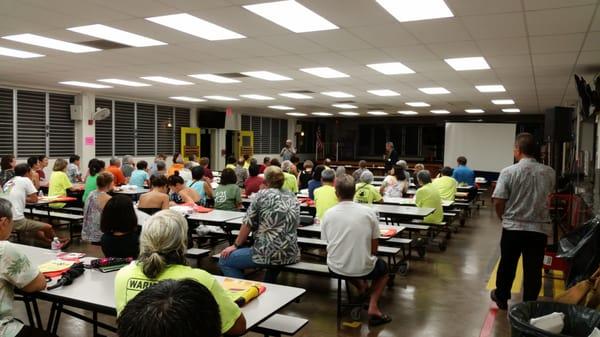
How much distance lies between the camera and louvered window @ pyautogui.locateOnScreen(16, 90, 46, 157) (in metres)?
9.97

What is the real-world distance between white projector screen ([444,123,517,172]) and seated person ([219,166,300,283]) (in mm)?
12723

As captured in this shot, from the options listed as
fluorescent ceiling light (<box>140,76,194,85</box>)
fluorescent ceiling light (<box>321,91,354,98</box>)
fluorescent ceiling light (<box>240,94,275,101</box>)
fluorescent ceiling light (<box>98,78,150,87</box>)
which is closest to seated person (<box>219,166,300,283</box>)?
fluorescent ceiling light (<box>140,76,194,85</box>)

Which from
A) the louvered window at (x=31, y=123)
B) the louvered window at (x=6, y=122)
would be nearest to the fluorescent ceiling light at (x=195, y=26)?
the louvered window at (x=6, y=122)

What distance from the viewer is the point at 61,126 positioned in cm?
1084

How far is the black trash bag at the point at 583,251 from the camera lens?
375 centimetres

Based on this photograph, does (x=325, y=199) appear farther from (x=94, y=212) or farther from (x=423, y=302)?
(x=94, y=212)

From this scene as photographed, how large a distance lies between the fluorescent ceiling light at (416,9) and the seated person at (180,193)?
329cm

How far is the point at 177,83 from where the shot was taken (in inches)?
368

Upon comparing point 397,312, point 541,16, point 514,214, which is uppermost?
point 541,16

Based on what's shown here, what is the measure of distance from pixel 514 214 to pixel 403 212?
1.91m

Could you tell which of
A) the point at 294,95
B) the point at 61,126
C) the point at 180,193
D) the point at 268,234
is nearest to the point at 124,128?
the point at 61,126

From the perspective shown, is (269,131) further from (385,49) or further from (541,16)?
(541,16)

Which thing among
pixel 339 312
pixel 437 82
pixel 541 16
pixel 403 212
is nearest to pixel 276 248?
pixel 339 312

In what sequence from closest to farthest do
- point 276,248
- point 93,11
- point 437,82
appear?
point 276,248 → point 93,11 → point 437,82
